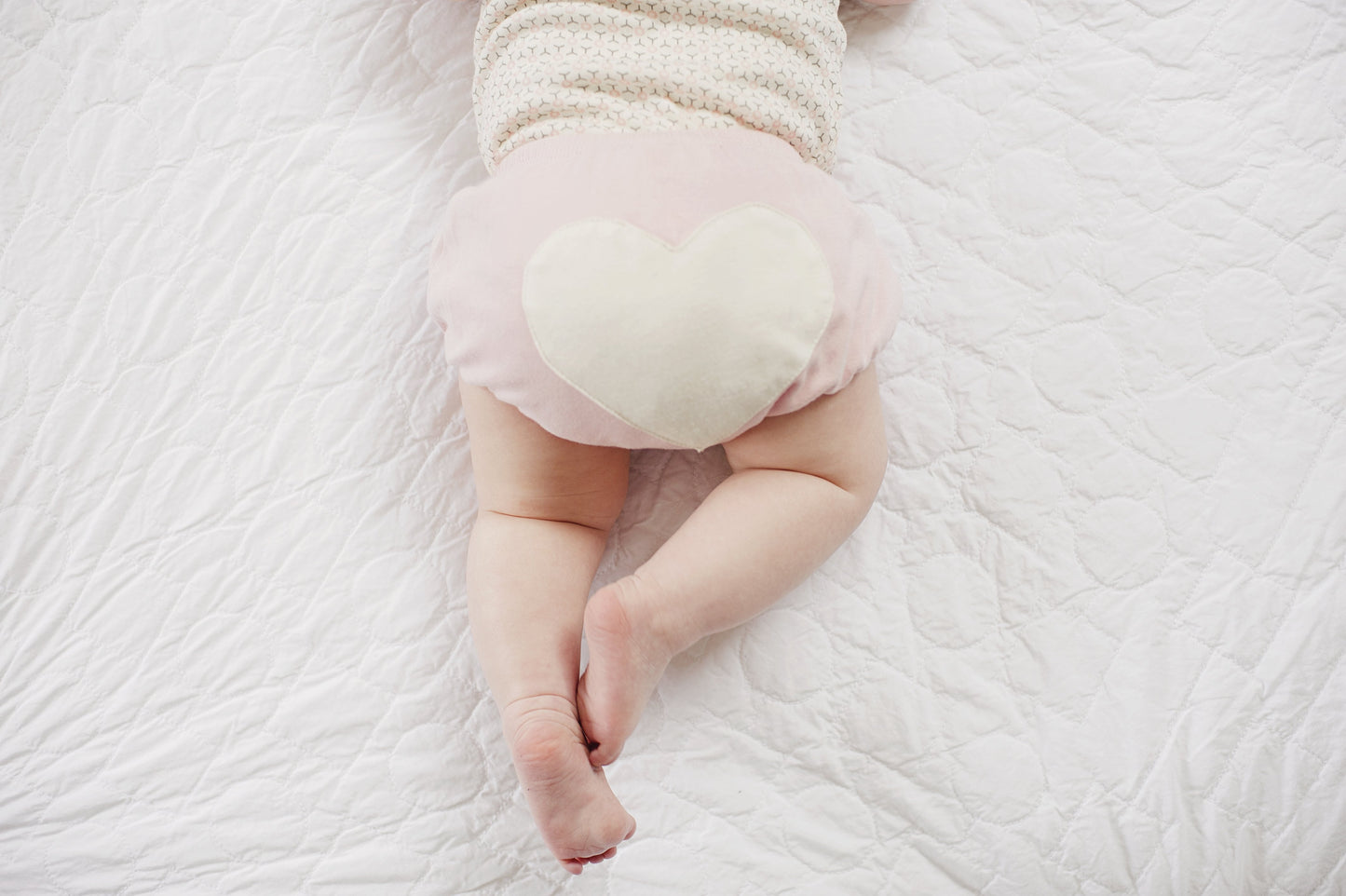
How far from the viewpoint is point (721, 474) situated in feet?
2.87

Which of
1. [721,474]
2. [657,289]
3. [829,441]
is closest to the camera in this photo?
[657,289]

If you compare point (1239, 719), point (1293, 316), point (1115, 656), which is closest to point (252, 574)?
point (1115, 656)

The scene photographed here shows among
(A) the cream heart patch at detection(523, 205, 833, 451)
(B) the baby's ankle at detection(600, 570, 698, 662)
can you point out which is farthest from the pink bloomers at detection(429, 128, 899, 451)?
(B) the baby's ankle at detection(600, 570, 698, 662)

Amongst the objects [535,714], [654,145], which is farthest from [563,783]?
[654,145]

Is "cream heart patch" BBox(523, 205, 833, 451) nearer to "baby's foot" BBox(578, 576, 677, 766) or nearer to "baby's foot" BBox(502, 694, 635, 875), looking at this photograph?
"baby's foot" BBox(578, 576, 677, 766)

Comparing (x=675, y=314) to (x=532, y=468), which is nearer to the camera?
(x=675, y=314)

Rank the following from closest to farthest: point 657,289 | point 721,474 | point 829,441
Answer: point 657,289 → point 829,441 → point 721,474

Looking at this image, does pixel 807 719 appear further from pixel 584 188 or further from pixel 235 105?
pixel 235 105

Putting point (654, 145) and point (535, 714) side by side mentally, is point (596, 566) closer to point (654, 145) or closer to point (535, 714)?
point (535, 714)

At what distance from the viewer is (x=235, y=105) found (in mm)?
923

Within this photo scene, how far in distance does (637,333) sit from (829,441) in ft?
0.68

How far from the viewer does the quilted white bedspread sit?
815 millimetres

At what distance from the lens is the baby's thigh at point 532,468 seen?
77 centimetres

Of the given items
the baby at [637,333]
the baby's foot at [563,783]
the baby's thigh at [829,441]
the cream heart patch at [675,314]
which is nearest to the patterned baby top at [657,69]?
the baby at [637,333]
